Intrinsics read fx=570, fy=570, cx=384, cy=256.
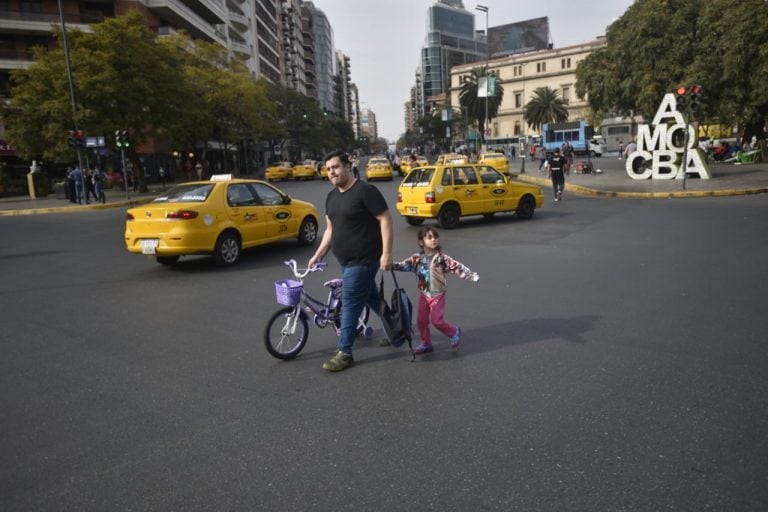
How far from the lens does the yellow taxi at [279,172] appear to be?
45.2m

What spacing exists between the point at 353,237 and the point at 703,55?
31.0 meters

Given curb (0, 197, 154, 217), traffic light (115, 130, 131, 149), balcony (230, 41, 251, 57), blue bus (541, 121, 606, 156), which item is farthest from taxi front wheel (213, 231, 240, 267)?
balcony (230, 41, 251, 57)

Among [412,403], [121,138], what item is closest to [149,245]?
[412,403]

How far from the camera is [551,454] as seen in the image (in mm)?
3285

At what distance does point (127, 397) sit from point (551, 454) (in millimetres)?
3122

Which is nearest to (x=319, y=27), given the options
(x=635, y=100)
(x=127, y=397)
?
(x=635, y=100)

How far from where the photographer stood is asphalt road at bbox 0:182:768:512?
9.86 ft

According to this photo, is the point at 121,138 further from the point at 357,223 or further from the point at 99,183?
the point at 357,223

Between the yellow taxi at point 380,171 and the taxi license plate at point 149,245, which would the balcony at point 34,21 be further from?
the taxi license plate at point 149,245

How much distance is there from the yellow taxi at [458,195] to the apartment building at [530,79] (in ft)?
261

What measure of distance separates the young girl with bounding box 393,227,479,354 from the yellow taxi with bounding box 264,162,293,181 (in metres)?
41.4

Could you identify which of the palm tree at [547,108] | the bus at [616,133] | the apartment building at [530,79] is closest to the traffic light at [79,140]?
the bus at [616,133]

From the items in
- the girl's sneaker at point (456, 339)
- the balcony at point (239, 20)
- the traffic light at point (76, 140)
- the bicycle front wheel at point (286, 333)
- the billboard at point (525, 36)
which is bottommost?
the girl's sneaker at point (456, 339)

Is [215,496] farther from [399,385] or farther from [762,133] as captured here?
[762,133]
